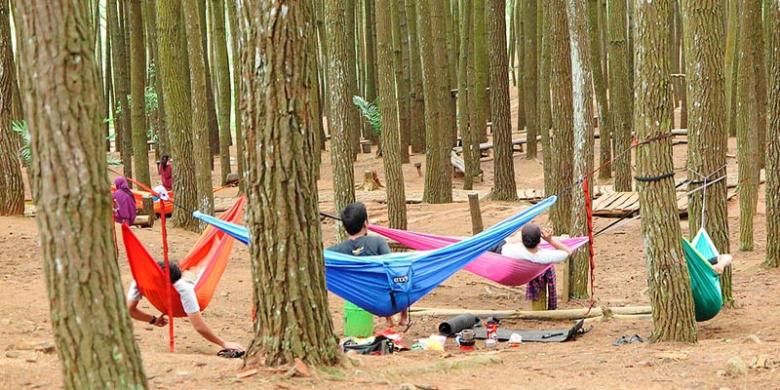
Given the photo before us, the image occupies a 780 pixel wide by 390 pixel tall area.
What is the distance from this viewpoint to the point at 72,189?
3.32 meters

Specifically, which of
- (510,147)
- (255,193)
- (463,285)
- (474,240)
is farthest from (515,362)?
(510,147)

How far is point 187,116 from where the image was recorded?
40.0 ft

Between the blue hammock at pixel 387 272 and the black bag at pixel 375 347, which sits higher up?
the blue hammock at pixel 387 272

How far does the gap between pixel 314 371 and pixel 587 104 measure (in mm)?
4754

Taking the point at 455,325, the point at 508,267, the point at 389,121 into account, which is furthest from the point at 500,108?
the point at 455,325

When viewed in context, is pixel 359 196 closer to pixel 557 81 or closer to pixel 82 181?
pixel 557 81

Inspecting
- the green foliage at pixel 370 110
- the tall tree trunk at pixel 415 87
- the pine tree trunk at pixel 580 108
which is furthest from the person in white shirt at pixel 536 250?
the green foliage at pixel 370 110

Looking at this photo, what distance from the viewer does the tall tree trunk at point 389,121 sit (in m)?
9.86

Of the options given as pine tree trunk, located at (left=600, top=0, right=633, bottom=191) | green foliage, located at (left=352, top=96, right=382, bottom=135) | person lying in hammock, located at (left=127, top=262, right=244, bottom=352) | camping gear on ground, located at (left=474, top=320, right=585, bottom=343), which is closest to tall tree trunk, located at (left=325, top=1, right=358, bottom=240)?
camping gear on ground, located at (left=474, top=320, right=585, bottom=343)

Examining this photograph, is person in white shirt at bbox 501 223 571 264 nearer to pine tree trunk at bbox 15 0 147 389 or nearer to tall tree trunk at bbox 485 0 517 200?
pine tree trunk at bbox 15 0 147 389

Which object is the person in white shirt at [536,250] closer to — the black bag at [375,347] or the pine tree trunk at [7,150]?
the black bag at [375,347]

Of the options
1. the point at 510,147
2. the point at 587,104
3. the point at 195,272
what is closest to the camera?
the point at 195,272

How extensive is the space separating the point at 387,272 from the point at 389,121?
3616mm

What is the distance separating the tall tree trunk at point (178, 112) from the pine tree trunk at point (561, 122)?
14.1 feet
